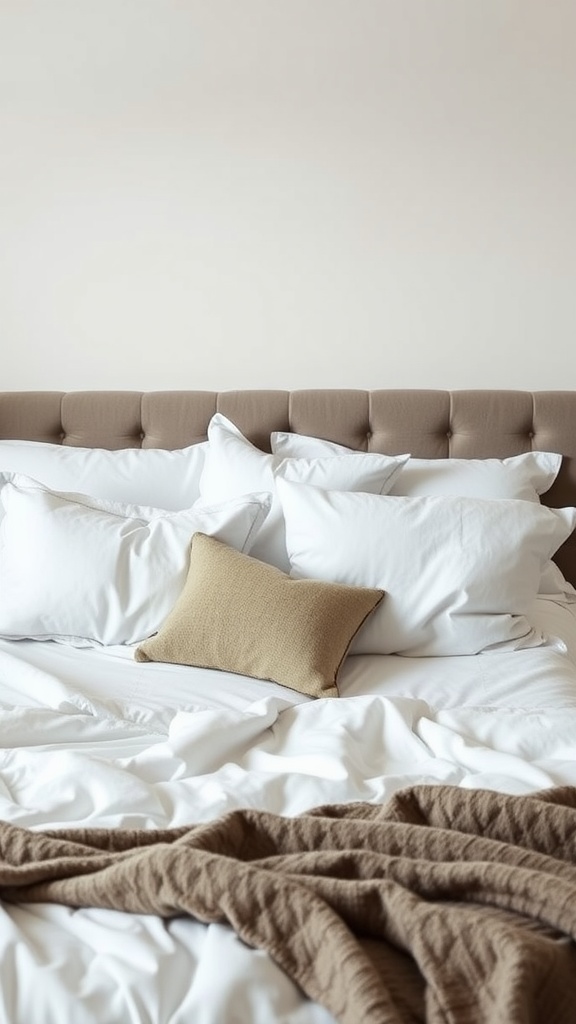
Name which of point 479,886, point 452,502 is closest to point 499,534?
point 452,502

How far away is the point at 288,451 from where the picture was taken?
9.50ft

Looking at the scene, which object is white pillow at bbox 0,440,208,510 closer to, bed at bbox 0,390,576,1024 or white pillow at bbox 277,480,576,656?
bed at bbox 0,390,576,1024

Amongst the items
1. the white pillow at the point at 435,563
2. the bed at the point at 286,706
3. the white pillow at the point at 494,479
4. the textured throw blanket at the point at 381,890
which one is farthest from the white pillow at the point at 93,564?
the textured throw blanket at the point at 381,890

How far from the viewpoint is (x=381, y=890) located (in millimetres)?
1091

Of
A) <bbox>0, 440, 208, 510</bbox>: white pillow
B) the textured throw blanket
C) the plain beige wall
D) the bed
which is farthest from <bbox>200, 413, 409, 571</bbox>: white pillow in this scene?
the textured throw blanket

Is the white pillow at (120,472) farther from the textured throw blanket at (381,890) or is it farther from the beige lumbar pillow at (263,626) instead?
the textured throw blanket at (381,890)

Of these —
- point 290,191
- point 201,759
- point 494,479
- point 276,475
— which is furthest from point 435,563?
point 290,191

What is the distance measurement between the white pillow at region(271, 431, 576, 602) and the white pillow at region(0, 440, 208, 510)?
1.21 ft

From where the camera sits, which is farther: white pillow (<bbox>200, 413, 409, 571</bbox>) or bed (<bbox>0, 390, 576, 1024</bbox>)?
white pillow (<bbox>200, 413, 409, 571</bbox>)

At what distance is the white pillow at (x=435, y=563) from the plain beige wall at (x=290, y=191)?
2.55ft

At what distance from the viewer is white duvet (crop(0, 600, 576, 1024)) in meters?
1.04

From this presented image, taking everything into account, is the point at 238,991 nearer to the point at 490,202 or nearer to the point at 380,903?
the point at 380,903

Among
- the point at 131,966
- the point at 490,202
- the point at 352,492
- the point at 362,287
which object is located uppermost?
the point at 490,202

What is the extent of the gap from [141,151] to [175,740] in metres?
2.07
